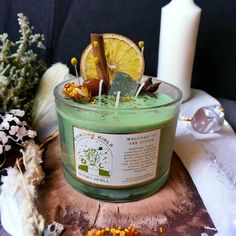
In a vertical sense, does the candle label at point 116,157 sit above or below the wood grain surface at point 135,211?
above

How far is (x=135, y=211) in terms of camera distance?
373 mm

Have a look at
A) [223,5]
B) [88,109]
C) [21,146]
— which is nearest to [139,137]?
[88,109]

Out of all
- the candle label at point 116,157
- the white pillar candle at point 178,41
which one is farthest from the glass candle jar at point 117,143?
the white pillar candle at point 178,41

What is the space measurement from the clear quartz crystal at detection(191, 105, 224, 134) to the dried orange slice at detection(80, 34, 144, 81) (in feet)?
0.46

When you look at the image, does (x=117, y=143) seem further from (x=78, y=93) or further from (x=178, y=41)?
(x=178, y=41)

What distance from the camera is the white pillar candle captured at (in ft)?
1.92

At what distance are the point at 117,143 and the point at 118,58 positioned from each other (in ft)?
0.44

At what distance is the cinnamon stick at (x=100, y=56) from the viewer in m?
0.40

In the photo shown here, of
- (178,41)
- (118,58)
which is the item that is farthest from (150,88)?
(178,41)

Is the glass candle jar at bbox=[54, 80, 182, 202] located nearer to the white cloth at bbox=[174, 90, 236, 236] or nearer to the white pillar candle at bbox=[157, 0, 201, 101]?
the white cloth at bbox=[174, 90, 236, 236]

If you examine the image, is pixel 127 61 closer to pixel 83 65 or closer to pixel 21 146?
pixel 83 65

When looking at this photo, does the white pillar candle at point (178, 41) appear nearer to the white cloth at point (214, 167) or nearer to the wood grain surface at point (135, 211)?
the white cloth at point (214, 167)

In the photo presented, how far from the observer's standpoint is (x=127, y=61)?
0.42 metres

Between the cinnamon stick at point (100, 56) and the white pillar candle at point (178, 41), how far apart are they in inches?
9.4
